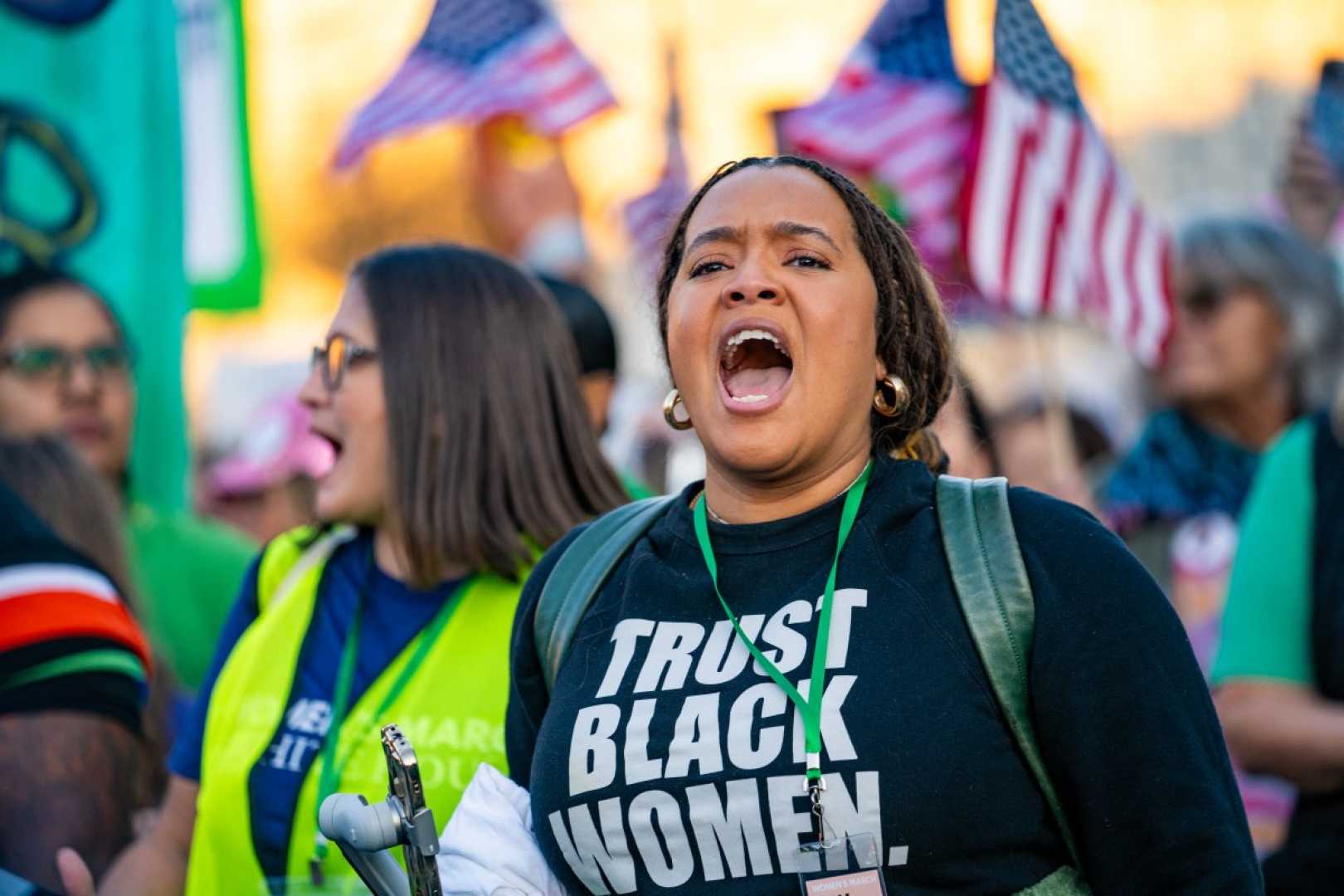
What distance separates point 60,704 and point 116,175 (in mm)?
3372

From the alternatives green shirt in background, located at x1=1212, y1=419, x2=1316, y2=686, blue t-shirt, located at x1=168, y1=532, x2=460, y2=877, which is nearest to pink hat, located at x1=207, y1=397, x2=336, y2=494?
blue t-shirt, located at x1=168, y1=532, x2=460, y2=877

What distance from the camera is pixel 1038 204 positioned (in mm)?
5906

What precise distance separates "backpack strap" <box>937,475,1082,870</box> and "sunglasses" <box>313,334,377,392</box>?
5.04 ft

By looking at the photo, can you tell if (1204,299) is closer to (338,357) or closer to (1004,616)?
(338,357)

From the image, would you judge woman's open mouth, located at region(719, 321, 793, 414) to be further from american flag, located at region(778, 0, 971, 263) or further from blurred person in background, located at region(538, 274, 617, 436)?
american flag, located at region(778, 0, 971, 263)

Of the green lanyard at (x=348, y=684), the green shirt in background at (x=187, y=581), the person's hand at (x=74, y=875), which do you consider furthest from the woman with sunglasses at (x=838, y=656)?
the green shirt in background at (x=187, y=581)

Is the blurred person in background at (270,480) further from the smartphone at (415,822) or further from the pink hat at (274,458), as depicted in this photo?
the smartphone at (415,822)

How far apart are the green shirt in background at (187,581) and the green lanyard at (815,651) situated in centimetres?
297

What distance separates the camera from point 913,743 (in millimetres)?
2219

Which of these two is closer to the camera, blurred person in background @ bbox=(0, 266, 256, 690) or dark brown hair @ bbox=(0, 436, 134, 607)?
dark brown hair @ bbox=(0, 436, 134, 607)

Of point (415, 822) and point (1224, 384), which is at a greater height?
point (415, 822)

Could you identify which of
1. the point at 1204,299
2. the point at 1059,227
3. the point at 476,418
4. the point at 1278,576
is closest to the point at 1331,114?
the point at 1059,227

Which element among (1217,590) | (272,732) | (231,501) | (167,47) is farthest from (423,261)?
(231,501)

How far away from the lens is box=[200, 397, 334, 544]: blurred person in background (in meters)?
8.23
